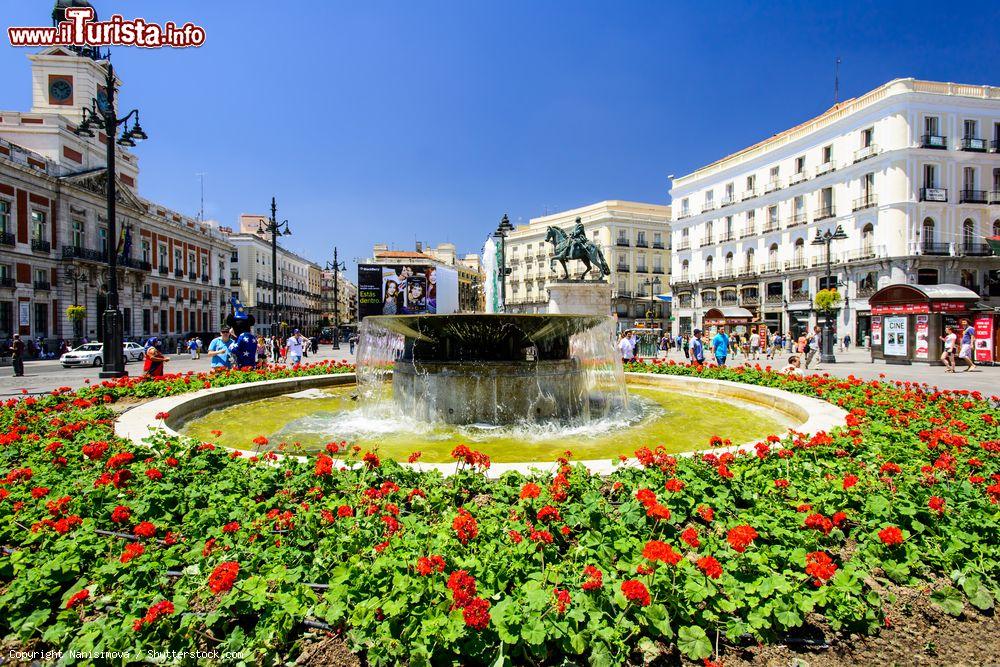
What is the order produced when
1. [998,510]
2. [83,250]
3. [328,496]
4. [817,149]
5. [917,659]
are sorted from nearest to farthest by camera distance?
[917,659], [998,510], [328,496], [83,250], [817,149]

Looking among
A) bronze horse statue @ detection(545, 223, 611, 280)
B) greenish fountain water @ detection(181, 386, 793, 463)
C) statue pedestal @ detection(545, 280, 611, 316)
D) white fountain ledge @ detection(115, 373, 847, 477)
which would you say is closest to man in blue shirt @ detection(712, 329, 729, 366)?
white fountain ledge @ detection(115, 373, 847, 477)

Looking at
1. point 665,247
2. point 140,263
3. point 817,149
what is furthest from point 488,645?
point 665,247

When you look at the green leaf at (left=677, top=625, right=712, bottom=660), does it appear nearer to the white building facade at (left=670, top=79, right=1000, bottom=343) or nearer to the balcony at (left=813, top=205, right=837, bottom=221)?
the white building facade at (left=670, top=79, right=1000, bottom=343)

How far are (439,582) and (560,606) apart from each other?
575mm

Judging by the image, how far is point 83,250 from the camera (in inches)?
1426

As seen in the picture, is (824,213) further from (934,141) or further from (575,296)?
(575,296)

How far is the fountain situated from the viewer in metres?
7.59

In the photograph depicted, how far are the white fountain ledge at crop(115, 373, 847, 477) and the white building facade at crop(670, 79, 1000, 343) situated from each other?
25.2 m

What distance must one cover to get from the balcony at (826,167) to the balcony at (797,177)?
1.09m

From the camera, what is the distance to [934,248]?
33.2 m

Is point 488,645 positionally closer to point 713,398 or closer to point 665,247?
point 713,398

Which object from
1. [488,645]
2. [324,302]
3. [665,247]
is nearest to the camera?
[488,645]

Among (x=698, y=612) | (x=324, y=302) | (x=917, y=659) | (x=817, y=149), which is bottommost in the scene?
(x=917, y=659)

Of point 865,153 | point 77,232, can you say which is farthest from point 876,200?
point 77,232
